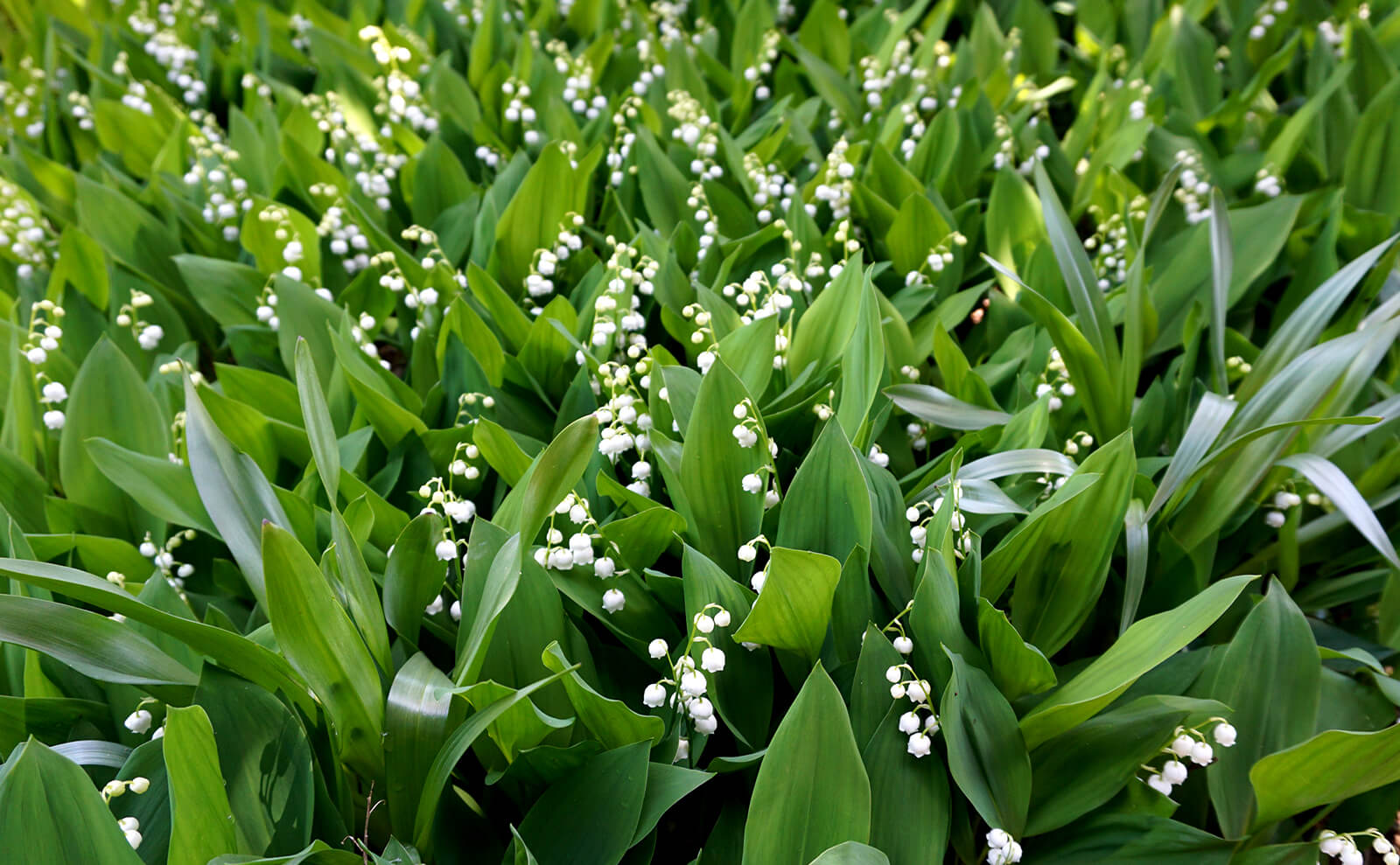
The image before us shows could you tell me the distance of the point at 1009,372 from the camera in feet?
5.70

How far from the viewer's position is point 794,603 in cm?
116

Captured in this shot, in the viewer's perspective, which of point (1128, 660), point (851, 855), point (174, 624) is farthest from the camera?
point (1128, 660)

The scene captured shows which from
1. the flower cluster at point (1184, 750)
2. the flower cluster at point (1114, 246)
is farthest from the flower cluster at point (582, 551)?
the flower cluster at point (1114, 246)

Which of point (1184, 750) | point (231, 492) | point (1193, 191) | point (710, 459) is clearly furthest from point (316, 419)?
point (1193, 191)

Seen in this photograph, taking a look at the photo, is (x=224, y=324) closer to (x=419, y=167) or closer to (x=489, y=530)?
(x=419, y=167)

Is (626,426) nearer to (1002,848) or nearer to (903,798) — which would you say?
(903,798)

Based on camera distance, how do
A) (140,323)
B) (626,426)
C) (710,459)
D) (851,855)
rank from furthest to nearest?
(140,323), (626,426), (710,459), (851,855)

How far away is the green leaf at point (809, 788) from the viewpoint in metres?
1.03

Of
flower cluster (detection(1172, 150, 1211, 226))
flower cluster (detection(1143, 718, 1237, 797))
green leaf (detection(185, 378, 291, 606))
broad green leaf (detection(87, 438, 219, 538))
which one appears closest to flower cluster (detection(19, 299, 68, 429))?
broad green leaf (detection(87, 438, 219, 538))

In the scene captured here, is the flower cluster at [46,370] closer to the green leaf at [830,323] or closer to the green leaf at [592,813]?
the green leaf at [592,813]

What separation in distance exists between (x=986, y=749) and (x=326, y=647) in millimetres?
760

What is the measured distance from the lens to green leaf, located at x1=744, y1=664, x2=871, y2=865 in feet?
3.37

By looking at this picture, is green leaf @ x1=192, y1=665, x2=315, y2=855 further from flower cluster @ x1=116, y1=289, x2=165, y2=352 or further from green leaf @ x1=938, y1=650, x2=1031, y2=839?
flower cluster @ x1=116, y1=289, x2=165, y2=352

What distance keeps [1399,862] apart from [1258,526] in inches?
25.0
